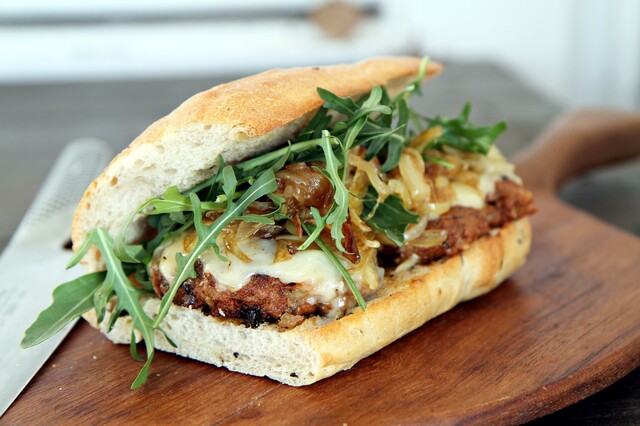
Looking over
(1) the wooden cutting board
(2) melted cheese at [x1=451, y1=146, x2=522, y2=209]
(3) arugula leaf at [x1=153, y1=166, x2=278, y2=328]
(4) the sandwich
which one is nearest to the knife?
(1) the wooden cutting board

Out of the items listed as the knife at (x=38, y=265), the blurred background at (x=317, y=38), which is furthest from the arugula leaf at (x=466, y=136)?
the blurred background at (x=317, y=38)

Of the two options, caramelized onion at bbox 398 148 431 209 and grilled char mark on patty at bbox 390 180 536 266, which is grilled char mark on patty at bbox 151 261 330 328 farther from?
caramelized onion at bbox 398 148 431 209

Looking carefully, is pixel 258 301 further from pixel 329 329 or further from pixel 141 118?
pixel 141 118

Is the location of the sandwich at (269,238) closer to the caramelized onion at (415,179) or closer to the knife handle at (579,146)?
the caramelized onion at (415,179)

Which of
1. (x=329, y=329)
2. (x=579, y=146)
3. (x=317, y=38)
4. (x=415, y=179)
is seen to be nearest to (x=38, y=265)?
(x=329, y=329)

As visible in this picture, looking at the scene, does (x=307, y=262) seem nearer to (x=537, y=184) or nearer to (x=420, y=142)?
(x=420, y=142)

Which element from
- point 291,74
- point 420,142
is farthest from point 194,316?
point 420,142

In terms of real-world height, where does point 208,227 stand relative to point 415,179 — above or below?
above
